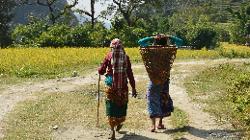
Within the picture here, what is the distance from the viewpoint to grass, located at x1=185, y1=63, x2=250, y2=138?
11.1 metres

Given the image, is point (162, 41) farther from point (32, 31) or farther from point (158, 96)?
point (32, 31)

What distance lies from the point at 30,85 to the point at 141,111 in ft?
19.0

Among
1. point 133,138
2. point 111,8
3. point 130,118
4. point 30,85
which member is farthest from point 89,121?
point 111,8

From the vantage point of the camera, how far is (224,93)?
14.7 metres

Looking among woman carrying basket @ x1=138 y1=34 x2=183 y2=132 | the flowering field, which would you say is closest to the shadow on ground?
woman carrying basket @ x1=138 y1=34 x2=183 y2=132

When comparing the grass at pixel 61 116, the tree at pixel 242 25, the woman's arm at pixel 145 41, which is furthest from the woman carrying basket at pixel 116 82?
the tree at pixel 242 25

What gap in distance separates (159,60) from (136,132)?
150 cm

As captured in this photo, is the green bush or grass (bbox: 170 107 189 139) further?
the green bush

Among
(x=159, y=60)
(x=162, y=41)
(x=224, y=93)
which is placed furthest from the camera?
(x=224, y=93)

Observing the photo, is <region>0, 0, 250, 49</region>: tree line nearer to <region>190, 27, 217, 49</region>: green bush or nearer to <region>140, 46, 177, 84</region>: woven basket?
<region>190, 27, 217, 49</region>: green bush

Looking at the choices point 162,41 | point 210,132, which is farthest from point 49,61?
point 210,132

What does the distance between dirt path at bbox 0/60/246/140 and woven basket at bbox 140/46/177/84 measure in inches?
42.8

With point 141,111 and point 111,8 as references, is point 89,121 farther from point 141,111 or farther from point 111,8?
point 111,8

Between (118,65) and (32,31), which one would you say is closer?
(118,65)
